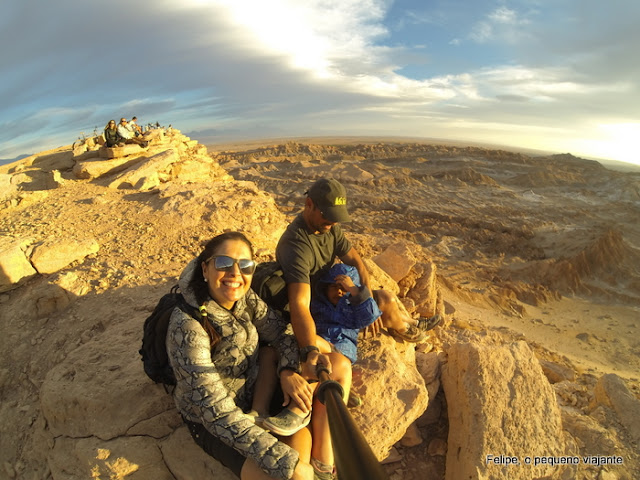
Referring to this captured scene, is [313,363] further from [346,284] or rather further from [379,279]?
[379,279]

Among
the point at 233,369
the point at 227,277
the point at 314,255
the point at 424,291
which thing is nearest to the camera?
the point at 227,277

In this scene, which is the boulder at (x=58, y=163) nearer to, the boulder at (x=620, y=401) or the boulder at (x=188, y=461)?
the boulder at (x=188, y=461)

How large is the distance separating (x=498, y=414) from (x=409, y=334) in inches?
37.3

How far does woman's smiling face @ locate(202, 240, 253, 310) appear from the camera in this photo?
193 centimetres

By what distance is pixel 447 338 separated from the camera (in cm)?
454

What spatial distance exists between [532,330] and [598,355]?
48.4 inches

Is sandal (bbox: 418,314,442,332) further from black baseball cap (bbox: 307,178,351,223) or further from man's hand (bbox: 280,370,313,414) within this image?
man's hand (bbox: 280,370,313,414)

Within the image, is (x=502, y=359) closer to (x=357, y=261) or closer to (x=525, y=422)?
(x=525, y=422)

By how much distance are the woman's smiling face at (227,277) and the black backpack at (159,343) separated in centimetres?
18

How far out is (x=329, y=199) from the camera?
259 cm

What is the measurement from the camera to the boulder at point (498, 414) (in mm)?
2422

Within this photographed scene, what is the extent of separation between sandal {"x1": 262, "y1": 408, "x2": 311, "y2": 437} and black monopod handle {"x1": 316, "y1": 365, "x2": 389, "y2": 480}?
1.21 ft

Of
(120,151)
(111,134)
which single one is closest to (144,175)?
(120,151)

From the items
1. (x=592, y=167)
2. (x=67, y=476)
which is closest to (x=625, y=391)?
(x=67, y=476)
